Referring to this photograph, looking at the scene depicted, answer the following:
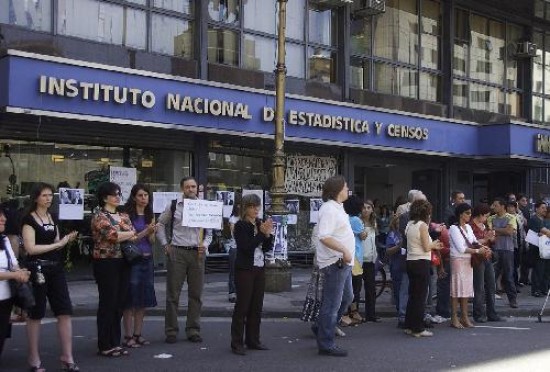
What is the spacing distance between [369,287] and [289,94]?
6.96 metres

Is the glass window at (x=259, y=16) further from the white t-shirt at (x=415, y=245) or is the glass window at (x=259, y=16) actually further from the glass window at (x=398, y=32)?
the white t-shirt at (x=415, y=245)

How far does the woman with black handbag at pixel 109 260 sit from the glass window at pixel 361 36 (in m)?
12.5

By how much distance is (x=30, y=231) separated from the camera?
261 inches

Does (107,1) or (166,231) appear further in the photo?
(107,1)

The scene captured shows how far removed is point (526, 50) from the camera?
75.5 ft

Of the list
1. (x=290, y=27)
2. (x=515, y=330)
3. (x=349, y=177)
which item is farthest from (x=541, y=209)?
(x=290, y=27)

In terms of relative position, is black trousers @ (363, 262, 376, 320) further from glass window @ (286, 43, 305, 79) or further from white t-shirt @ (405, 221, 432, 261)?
glass window @ (286, 43, 305, 79)

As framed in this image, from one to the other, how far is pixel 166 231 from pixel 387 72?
12699 mm

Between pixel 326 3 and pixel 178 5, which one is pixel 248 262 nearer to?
pixel 178 5

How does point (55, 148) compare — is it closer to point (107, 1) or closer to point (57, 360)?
point (107, 1)

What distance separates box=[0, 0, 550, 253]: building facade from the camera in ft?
43.3

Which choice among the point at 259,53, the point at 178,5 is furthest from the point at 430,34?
the point at 178,5

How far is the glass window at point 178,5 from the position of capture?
1512 cm

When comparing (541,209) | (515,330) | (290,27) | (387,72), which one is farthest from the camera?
(387,72)
